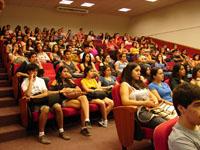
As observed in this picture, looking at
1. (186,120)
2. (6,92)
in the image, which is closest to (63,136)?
(6,92)

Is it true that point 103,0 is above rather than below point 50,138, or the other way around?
above

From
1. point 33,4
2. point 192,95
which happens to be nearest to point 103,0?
point 33,4

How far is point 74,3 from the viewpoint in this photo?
996 cm

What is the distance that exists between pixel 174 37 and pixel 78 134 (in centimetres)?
811

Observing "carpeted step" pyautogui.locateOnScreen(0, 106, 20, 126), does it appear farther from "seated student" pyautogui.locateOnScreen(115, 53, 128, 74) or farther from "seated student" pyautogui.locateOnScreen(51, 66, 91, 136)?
"seated student" pyautogui.locateOnScreen(115, 53, 128, 74)

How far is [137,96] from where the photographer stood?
8.52ft

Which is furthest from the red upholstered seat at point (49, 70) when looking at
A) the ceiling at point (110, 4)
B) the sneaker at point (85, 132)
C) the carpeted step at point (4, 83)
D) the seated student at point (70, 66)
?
the ceiling at point (110, 4)

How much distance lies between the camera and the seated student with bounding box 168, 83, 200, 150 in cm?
102

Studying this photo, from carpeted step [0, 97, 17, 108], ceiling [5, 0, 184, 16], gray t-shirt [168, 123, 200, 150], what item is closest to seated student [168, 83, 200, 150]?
gray t-shirt [168, 123, 200, 150]

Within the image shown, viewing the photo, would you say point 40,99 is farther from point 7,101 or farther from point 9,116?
point 7,101

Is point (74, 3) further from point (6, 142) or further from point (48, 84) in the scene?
point (6, 142)

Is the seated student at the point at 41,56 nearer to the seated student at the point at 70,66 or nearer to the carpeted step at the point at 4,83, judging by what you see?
the seated student at the point at 70,66

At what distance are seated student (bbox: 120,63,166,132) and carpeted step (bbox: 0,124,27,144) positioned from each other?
4.35 feet

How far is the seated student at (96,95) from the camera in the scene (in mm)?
3520
